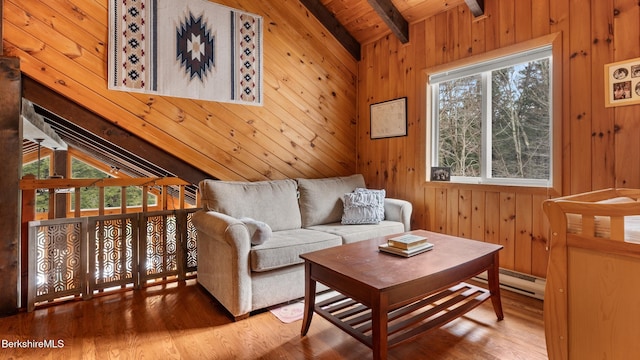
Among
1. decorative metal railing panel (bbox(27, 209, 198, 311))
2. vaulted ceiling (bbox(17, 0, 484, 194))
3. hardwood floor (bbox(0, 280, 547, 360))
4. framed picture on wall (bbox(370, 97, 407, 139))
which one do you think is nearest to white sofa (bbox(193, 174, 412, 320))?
hardwood floor (bbox(0, 280, 547, 360))

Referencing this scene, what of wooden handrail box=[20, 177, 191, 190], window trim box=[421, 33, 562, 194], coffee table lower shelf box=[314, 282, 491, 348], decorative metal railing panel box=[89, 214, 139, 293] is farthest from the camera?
decorative metal railing panel box=[89, 214, 139, 293]

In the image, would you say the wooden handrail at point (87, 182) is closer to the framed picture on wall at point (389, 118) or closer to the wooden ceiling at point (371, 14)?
the framed picture on wall at point (389, 118)

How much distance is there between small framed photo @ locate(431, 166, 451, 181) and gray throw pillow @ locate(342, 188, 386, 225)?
541 mm

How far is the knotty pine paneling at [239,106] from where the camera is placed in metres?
2.25

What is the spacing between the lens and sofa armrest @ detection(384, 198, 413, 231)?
3096mm

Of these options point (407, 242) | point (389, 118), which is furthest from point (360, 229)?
point (389, 118)

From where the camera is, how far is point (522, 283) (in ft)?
8.13

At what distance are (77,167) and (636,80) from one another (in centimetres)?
728

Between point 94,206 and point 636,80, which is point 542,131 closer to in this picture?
Result: point 636,80

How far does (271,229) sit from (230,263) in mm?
673

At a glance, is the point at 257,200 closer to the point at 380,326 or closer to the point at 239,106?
the point at 239,106

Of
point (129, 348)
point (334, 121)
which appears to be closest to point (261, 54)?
point (334, 121)

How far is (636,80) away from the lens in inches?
79.1

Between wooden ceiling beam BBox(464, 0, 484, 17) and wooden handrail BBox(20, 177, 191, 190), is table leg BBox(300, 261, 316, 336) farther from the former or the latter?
wooden ceiling beam BBox(464, 0, 484, 17)
